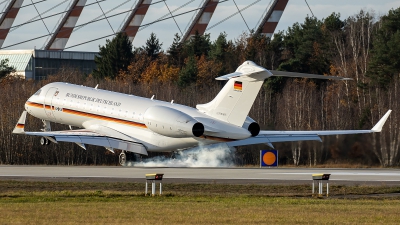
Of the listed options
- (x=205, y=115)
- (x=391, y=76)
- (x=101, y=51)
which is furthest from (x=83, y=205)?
(x=101, y=51)

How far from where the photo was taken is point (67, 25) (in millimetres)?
122125

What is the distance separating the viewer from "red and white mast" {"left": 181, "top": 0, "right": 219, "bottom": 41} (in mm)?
122375

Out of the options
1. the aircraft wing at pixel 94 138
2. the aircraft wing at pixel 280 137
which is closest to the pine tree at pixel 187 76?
the aircraft wing at pixel 94 138

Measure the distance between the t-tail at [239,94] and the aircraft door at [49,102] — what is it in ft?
42.6

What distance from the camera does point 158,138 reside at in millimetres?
57406

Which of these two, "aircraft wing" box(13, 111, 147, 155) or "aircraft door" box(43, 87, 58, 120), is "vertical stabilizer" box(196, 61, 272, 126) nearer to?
"aircraft wing" box(13, 111, 147, 155)

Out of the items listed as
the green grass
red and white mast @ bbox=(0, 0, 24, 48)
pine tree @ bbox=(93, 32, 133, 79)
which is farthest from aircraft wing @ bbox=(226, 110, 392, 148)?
red and white mast @ bbox=(0, 0, 24, 48)

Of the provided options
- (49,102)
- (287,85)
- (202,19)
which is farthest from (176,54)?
(49,102)

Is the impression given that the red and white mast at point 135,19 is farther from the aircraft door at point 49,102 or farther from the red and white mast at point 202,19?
the aircraft door at point 49,102

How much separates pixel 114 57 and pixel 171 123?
65768 millimetres

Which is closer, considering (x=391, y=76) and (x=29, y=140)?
(x=29, y=140)

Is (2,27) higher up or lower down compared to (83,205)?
higher up

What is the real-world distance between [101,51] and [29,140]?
1825 inches

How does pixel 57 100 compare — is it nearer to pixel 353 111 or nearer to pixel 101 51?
pixel 353 111
